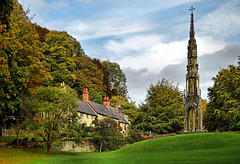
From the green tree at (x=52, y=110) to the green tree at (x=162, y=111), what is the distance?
20304mm

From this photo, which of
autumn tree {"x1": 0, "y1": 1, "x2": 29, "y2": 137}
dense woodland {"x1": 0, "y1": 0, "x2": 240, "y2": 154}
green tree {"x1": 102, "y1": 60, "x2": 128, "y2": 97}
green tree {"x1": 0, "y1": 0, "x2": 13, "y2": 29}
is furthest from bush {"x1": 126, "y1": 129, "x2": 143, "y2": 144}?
green tree {"x1": 102, "y1": 60, "x2": 128, "y2": 97}

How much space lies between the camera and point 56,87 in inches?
1398

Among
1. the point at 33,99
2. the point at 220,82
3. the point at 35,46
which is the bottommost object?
the point at 33,99

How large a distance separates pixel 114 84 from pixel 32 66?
68176 millimetres

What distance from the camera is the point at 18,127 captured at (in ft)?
106

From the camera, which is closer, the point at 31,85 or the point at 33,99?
the point at 33,99

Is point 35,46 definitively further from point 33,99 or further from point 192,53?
point 192,53

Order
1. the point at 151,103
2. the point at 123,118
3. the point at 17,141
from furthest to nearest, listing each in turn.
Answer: the point at 123,118 → the point at 151,103 → the point at 17,141

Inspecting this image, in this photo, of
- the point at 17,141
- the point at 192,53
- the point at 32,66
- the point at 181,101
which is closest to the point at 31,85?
the point at 32,66

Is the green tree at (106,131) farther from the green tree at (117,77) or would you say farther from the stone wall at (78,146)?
the green tree at (117,77)

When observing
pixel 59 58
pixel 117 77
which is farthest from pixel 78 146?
pixel 117 77

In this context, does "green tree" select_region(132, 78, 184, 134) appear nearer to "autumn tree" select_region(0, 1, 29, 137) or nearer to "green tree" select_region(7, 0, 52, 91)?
"green tree" select_region(7, 0, 52, 91)

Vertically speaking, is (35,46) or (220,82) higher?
(35,46)

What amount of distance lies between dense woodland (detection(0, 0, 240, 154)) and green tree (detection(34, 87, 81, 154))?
12 cm
